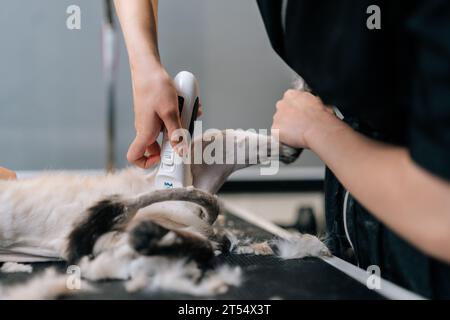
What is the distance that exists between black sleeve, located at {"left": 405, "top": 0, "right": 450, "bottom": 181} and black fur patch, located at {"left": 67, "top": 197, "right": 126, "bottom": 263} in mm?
479

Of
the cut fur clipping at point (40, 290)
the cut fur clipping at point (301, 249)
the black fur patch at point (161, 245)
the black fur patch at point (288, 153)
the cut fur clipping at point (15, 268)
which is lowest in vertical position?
the cut fur clipping at point (15, 268)

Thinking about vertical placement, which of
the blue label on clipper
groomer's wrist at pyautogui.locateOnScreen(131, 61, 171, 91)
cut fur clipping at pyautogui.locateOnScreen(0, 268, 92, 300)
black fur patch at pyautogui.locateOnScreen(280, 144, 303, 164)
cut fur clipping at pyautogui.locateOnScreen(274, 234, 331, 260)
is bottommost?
cut fur clipping at pyautogui.locateOnScreen(274, 234, 331, 260)

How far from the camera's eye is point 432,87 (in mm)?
488

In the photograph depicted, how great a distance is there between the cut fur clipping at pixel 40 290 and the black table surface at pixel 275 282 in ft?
0.07

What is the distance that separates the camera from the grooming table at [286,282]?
661 mm

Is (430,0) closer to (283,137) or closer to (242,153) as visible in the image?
(283,137)

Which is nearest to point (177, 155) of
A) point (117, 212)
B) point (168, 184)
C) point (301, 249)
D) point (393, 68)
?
point (168, 184)

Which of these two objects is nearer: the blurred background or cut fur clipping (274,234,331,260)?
cut fur clipping (274,234,331,260)

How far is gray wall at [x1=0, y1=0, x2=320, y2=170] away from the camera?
203 centimetres

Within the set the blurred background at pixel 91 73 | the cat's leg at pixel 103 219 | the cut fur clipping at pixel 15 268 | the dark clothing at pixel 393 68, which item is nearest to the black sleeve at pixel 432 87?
the dark clothing at pixel 393 68

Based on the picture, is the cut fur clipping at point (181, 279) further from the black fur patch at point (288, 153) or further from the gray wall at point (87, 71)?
the gray wall at point (87, 71)

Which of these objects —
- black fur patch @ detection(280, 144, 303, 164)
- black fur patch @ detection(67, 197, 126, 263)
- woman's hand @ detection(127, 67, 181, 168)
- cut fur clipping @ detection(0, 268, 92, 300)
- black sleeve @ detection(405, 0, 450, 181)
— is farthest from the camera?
black fur patch @ detection(280, 144, 303, 164)

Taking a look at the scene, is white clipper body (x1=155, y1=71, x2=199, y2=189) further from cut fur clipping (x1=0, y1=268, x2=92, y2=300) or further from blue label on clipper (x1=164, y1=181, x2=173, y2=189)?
cut fur clipping (x1=0, y1=268, x2=92, y2=300)

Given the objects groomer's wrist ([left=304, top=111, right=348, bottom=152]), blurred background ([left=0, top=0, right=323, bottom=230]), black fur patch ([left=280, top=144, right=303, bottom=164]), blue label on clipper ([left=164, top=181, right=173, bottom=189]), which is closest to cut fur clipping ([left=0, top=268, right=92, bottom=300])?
blue label on clipper ([left=164, top=181, right=173, bottom=189])
